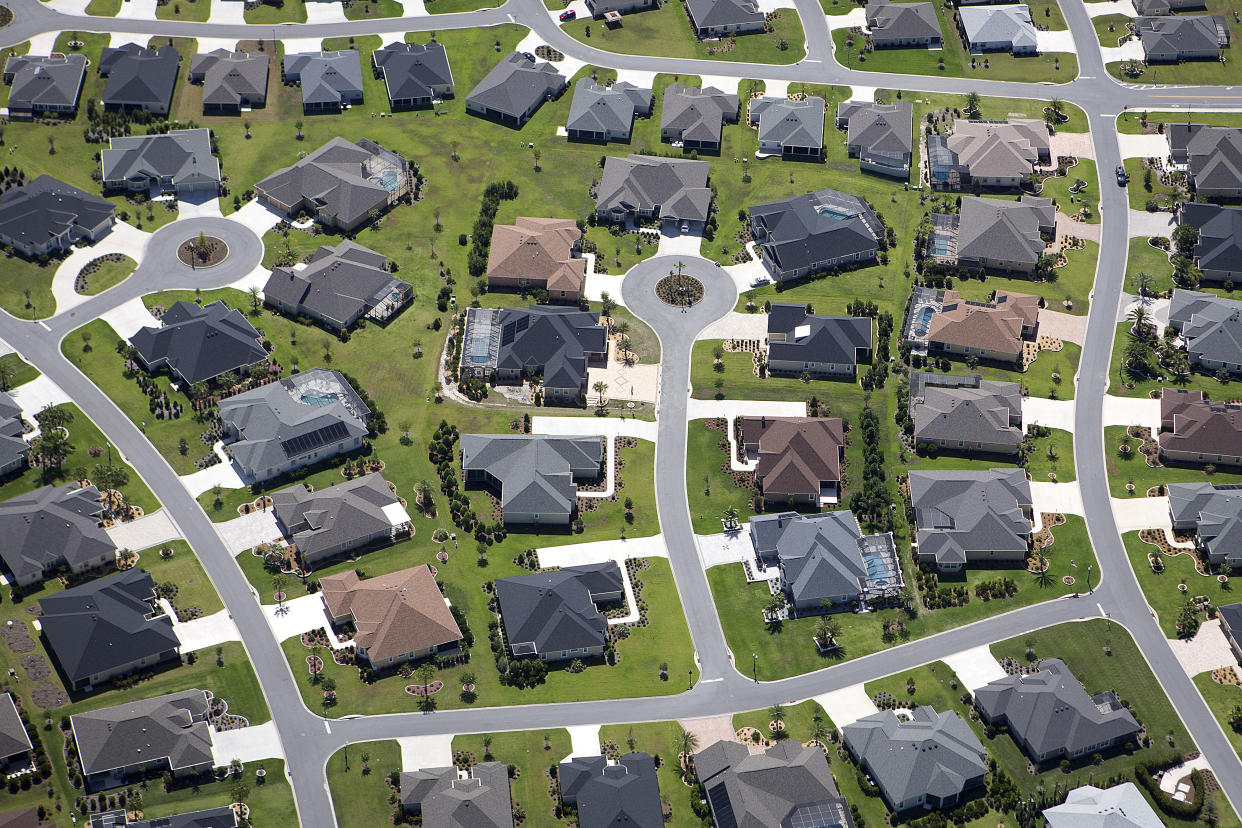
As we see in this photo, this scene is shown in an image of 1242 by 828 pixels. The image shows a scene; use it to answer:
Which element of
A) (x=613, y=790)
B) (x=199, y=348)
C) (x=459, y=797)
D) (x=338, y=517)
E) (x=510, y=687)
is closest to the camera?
(x=459, y=797)

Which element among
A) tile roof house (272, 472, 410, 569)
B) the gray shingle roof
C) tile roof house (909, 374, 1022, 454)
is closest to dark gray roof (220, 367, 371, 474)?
tile roof house (272, 472, 410, 569)

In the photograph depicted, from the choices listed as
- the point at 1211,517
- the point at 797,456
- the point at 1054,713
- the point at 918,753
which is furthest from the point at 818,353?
the point at 918,753

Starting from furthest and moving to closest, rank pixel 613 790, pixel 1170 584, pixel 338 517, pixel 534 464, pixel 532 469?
pixel 534 464
pixel 532 469
pixel 338 517
pixel 1170 584
pixel 613 790

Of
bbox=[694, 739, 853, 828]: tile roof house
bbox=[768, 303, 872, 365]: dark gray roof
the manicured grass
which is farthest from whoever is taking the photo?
bbox=[768, 303, 872, 365]: dark gray roof

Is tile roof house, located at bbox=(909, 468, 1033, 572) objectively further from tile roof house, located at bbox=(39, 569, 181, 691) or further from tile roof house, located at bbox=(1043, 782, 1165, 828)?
tile roof house, located at bbox=(39, 569, 181, 691)

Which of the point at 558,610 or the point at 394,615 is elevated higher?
the point at 558,610

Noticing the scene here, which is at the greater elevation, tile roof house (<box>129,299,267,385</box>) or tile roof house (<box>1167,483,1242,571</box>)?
tile roof house (<box>1167,483,1242,571</box>)

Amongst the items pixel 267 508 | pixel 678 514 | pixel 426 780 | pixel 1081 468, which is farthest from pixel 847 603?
pixel 267 508

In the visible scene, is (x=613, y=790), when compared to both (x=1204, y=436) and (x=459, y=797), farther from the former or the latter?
(x=1204, y=436)
